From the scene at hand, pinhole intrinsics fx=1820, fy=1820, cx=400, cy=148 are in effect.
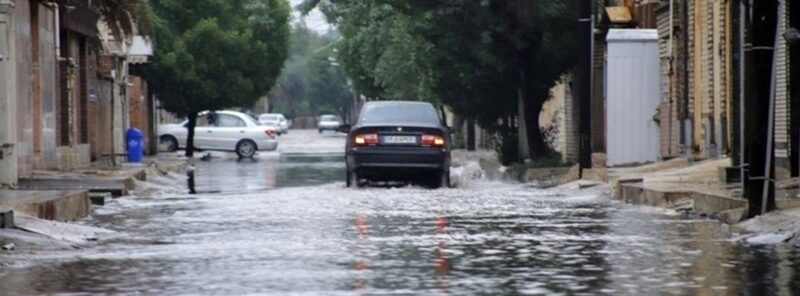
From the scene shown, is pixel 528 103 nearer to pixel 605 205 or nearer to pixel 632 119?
pixel 632 119

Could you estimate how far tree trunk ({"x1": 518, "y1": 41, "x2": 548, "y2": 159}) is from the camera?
41625 mm

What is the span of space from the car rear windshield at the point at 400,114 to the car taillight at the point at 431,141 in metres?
0.55

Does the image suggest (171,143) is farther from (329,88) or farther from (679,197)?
(329,88)

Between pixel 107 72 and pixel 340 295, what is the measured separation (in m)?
34.8

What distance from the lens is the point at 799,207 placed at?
1764 centimetres

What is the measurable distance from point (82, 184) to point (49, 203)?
761cm

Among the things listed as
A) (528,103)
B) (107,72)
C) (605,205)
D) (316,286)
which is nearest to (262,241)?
(316,286)

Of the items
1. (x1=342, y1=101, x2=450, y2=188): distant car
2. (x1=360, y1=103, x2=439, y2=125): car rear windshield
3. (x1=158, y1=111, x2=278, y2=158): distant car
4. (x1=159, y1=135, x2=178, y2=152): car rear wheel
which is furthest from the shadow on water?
(x1=159, y1=135, x2=178, y2=152): car rear wheel

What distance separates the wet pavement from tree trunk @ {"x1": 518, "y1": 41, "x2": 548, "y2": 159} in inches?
720

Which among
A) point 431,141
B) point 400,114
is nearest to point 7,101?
point 400,114

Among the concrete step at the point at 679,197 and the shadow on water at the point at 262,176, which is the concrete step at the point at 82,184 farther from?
the concrete step at the point at 679,197

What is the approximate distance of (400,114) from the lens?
2984 centimetres

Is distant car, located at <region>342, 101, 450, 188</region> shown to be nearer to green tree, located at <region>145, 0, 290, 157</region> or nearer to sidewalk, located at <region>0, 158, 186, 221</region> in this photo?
sidewalk, located at <region>0, 158, 186, 221</region>

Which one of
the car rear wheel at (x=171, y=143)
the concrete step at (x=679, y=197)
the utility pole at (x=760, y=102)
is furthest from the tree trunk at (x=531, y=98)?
the utility pole at (x=760, y=102)
